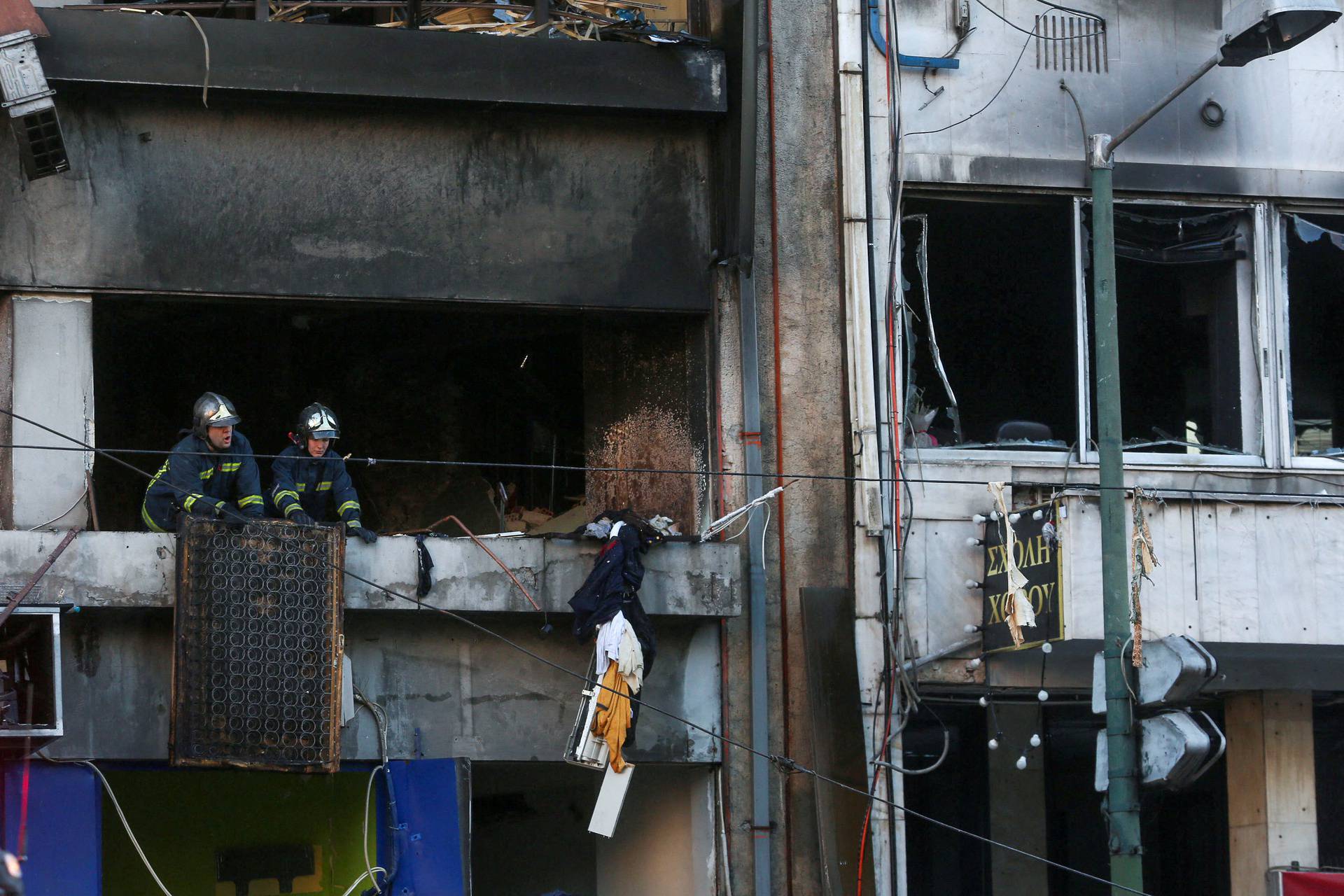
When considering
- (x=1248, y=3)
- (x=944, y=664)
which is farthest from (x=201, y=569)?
(x=1248, y=3)

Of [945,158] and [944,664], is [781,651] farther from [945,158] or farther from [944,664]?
[945,158]

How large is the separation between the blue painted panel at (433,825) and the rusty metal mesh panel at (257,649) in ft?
2.74

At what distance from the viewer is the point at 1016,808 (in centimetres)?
1459

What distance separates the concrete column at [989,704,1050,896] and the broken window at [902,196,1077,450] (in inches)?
101

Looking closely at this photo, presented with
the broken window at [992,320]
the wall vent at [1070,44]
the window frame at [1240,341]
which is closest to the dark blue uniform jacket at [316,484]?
the broken window at [992,320]

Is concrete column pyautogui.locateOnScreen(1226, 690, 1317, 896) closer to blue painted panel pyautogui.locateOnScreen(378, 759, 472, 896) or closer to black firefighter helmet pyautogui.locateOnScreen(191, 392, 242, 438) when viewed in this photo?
blue painted panel pyautogui.locateOnScreen(378, 759, 472, 896)

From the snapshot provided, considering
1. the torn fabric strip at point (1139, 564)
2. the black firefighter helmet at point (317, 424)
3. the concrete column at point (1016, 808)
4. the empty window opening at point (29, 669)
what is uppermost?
the black firefighter helmet at point (317, 424)

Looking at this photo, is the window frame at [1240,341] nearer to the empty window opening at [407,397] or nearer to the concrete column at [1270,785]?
the concrete column at [1270,785]

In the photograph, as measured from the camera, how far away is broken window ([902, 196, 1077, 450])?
43.9 feet

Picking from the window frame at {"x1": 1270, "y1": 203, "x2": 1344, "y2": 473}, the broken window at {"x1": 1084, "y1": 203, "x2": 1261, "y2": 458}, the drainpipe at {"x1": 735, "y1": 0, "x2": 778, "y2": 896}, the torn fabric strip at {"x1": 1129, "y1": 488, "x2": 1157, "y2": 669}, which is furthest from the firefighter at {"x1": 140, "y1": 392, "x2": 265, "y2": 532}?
the window frame at {"x1": 1270, "y1": 203, "x2": 1344, "y2": 473}

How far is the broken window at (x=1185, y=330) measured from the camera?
1362 centimetres

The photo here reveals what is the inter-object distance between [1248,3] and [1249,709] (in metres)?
5.34

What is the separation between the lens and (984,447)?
13234 mm

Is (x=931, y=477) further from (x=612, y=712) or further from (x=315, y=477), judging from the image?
(x=315, y=477)
